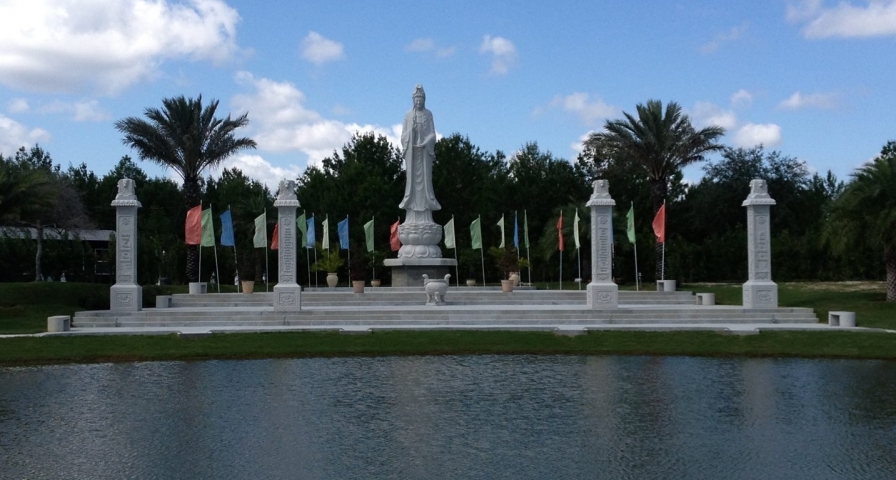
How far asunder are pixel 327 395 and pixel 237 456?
3.93 m

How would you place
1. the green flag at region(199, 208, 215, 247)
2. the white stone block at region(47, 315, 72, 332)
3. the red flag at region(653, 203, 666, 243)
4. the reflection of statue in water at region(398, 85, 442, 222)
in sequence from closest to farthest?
the white stone block at region(47, 315, 72, 332), the green flag at region(199, 208, 215, 247), the red flag at region(653, 203, 666, 243), the reflection of statue in water at region(398, 85, 442, 222)

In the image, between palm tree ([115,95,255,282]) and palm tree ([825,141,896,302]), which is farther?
palm tree ([115,95,255,282])

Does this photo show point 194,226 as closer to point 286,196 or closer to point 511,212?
point 286,196

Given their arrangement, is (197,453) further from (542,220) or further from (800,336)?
(542,220)

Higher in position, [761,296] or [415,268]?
[415,268]

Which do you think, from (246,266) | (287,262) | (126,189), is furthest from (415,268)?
(126,189)

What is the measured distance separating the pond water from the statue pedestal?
21080 millimetres

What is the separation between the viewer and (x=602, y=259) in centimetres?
2698

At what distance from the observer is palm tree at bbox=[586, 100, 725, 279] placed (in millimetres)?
41344

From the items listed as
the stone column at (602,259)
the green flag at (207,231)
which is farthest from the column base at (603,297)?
the green flag at (207,231)

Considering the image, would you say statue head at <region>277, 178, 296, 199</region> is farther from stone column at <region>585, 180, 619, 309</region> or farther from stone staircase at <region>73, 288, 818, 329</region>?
stone column at <region>585, 180, 619, 309</region>

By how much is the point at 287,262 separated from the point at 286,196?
6.94 feet

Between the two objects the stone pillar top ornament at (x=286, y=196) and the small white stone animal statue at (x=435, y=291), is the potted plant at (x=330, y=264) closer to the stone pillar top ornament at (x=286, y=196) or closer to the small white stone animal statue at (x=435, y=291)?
the small white stone animal statue at (x=435, y=291)

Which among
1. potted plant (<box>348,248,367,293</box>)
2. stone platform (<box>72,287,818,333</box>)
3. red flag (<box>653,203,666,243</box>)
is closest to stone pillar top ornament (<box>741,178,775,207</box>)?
stone platform (<box>72,287,818,333</box>)
